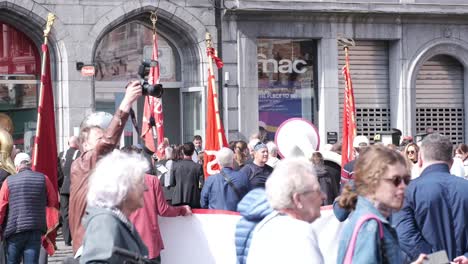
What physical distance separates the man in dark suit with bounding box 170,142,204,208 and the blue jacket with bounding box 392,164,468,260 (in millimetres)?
8264

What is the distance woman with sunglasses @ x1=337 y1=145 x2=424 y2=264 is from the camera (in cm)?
563

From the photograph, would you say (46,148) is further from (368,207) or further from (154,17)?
(154,17)

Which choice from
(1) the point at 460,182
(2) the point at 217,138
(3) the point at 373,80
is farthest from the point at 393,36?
(1) the point at 460,182

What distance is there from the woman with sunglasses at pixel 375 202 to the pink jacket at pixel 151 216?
4477mm

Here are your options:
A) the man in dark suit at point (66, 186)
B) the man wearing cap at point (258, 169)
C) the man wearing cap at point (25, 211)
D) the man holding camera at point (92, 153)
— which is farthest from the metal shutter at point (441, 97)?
the man holding camera at point (92, 153)

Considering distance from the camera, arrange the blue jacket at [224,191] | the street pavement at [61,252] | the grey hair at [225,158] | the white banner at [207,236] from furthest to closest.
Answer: the street pavement at [61,252]
the grey hair at [225,158]
the blue jacket at [224,191]
the white banner at [207,236]

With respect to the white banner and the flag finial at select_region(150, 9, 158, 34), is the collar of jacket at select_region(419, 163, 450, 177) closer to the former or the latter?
the white banner

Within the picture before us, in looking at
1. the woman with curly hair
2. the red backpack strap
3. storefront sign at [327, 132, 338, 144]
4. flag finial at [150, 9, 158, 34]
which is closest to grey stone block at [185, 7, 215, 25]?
flag finial at [150, 9, 158, 34]

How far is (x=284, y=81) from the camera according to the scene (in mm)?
25125

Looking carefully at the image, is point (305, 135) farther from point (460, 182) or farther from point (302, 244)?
point (302, 244)

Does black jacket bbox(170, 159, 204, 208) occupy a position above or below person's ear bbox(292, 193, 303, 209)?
below

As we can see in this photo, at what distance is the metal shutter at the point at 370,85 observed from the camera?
25.7m

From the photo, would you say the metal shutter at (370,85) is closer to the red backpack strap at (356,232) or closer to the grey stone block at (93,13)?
the grey stone block at (93,13)

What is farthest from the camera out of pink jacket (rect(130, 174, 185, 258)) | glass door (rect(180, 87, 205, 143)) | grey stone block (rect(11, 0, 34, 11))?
glass door (rect(180, 87, 205, 143))
